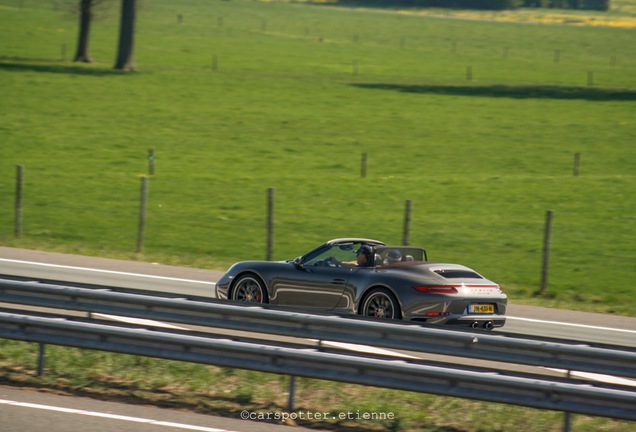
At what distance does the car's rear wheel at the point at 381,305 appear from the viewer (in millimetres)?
12211

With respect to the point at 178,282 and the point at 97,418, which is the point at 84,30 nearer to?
the point at 178,282

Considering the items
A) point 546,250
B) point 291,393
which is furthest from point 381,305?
point 546,250

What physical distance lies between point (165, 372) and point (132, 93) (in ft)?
130

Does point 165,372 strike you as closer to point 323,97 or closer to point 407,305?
point 407,305

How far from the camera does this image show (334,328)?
9.48 m

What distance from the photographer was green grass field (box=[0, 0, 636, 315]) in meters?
21.8

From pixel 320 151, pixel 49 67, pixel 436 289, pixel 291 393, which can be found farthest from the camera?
pixel 49 67

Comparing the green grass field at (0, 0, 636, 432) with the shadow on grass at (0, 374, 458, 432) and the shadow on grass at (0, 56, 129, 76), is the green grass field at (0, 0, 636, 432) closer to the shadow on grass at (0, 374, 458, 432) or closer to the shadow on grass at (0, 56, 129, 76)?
the shadow on grass at (0, 374, 458, 432)

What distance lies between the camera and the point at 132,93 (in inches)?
1911

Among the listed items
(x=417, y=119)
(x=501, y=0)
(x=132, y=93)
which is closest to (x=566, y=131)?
(x=417, y=119)

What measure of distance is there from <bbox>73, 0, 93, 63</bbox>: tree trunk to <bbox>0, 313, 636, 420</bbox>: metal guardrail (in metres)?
48.5

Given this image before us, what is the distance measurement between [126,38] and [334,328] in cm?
4853

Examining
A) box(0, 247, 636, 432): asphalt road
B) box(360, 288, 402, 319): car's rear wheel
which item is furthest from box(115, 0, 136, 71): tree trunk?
box(360, 288, 402, 319): car's rear wheel

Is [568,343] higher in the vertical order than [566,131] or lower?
lower
